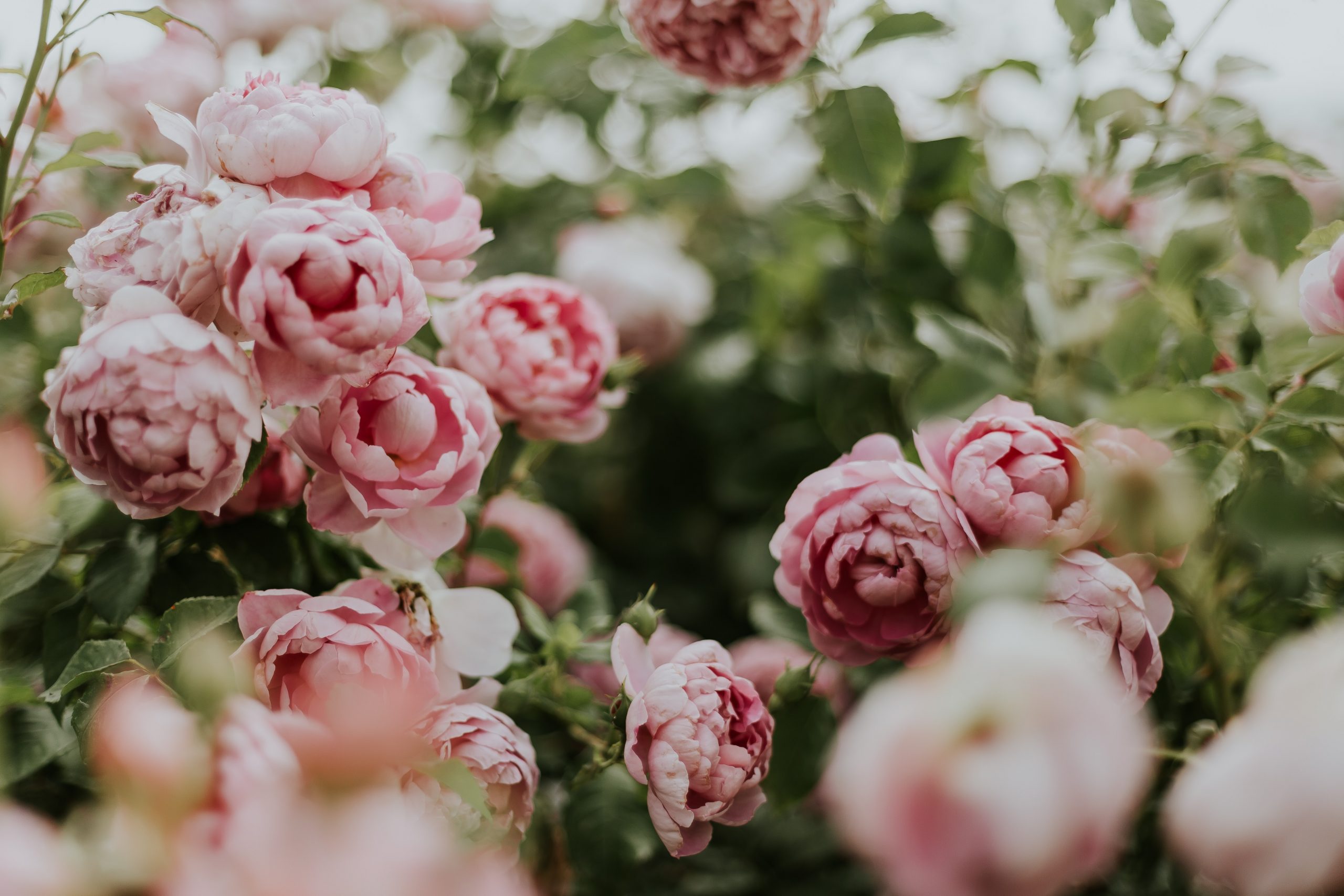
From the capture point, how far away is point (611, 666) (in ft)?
2.18

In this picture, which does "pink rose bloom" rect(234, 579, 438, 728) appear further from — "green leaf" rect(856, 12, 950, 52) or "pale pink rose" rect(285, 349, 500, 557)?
"green leaf" rect(856, 12, 950, 52)

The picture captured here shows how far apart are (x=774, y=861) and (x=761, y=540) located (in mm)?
278

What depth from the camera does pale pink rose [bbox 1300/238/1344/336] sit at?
0.46 m

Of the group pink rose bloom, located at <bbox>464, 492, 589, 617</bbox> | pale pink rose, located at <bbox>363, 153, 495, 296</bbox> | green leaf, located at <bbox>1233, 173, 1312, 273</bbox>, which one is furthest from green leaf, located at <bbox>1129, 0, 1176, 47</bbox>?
pink rose bloom, located at <bbox>464, 492, 589, 617</bbox>

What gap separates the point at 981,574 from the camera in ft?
0.90

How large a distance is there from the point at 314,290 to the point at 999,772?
33 cm

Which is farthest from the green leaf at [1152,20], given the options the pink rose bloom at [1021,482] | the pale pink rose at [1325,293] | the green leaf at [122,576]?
the green leaf at [122,576]

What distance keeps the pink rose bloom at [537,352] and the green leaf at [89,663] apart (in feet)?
0.80

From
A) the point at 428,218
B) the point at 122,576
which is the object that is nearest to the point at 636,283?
the point at 428,218

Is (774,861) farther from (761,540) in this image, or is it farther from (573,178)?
(573,178)

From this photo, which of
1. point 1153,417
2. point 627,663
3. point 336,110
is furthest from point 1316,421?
point 336,110

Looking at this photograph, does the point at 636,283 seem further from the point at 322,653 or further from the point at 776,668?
the point at 322,653

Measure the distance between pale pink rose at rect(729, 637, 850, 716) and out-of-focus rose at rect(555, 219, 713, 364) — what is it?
43 centimetres

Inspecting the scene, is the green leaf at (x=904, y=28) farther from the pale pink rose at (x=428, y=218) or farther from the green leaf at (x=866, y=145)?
the pale pink rose at (x=428, y=218)
